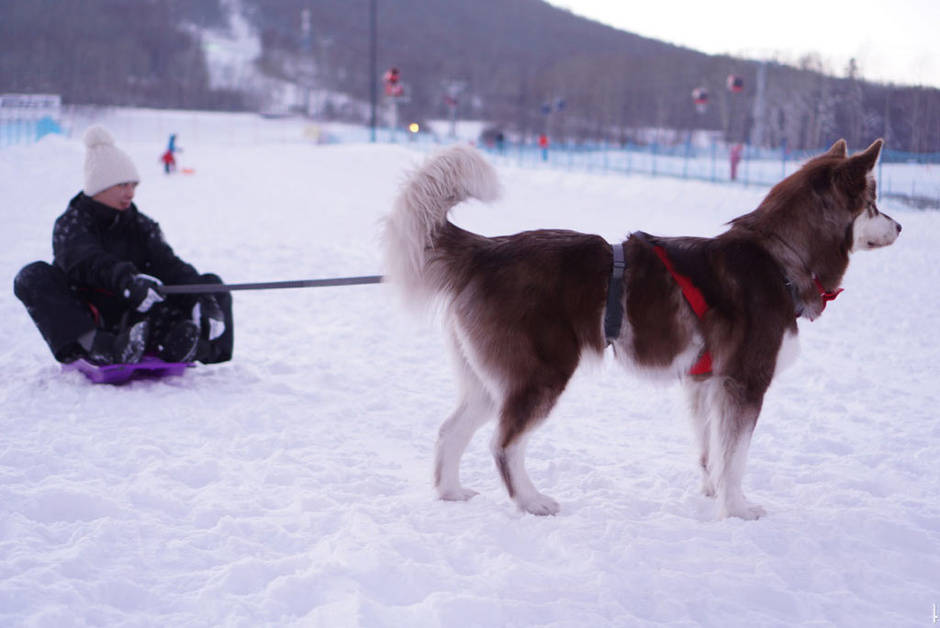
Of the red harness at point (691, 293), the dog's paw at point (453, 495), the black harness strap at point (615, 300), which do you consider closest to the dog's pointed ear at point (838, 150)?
the red harness at point (691, 293)

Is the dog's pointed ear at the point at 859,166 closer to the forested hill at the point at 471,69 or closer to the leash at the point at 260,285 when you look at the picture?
the leash at the point at 260,285

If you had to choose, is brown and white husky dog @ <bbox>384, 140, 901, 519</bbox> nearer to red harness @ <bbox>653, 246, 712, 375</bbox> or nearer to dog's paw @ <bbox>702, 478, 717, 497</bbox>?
red harness @ <bbox>653, 246, 712, 375</bbox>

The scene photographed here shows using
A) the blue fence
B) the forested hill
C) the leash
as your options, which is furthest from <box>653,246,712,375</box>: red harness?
the blue fence

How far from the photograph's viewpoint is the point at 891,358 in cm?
606

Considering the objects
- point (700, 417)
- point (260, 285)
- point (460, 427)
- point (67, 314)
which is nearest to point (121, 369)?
point (67, 314)

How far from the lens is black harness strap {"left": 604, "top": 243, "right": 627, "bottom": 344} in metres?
3.17

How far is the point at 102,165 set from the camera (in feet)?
16.1

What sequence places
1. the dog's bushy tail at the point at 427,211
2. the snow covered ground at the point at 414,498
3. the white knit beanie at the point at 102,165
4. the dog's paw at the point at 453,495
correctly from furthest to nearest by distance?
the white knit beanie at the point at 102,165 → the dog's paw at the point at 453,495 → the dog's bushy tail at the point at 427,211 → the snow covered ground at the point at 414,498

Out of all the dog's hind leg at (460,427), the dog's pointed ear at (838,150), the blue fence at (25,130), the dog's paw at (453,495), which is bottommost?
the dog's paw at (453,495)

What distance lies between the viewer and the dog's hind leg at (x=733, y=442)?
320cm

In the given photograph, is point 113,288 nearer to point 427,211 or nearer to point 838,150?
point 427,211

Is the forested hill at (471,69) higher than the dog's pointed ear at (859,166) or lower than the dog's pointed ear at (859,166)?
higher

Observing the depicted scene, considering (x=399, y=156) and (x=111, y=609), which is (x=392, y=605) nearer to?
(x=111, y=609)

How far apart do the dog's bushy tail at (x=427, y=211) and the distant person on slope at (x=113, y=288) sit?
2.18m
